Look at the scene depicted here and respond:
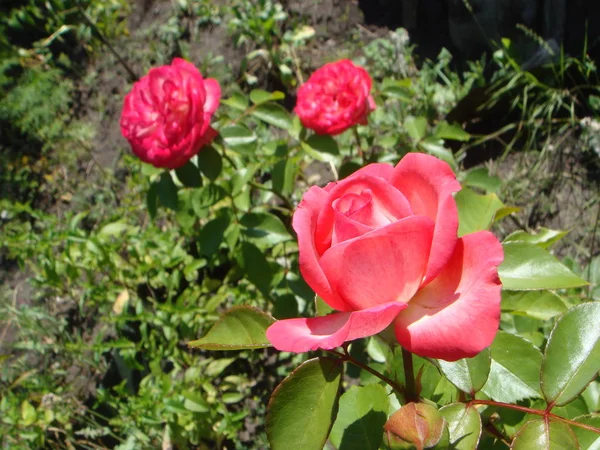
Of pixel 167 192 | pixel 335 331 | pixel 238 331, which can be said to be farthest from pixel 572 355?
pixel 167 192

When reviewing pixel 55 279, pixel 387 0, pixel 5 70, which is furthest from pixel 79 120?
pixel 387 0

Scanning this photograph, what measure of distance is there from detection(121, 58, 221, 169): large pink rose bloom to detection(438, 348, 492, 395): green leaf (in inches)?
32.3

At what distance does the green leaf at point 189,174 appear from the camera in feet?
4.62

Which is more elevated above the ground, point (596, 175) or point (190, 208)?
point (190, 208)

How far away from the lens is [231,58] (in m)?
3.12

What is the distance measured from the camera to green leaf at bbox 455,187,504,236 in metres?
0.88

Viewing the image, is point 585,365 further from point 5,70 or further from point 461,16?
point 5,70

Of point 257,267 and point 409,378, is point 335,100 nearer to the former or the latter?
point 257,267

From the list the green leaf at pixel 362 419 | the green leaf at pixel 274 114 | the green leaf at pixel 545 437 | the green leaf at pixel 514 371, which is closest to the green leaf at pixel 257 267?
the green leaf at pixel 274 114

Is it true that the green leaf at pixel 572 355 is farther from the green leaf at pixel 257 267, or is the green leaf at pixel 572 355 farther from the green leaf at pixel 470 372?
the green leaf at pixel 257 267

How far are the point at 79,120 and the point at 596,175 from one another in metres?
2.81

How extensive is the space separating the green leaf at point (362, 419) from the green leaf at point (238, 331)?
22 cm

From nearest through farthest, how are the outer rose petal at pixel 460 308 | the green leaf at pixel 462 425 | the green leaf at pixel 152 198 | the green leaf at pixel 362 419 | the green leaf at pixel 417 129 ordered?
1. the outer rose petal at pixel 460 308
2. the green leaf at pixel 462 425
3. the green leaf at pixel 362 419
4. the green leaf at pixel 152 198
5. the green leaf at pixel 417 129

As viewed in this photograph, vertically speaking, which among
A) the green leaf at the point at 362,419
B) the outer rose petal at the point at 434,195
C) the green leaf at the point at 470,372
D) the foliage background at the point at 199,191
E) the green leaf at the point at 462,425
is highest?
the outer rose petal at the point at 434,195
